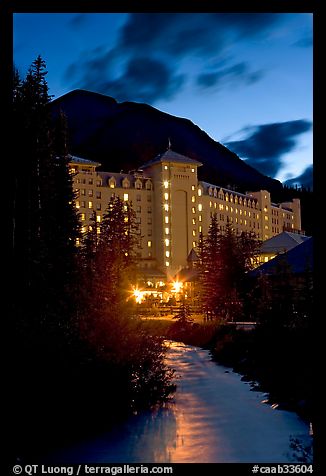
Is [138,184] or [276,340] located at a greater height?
[138,184]

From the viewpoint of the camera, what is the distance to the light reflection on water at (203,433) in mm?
9945

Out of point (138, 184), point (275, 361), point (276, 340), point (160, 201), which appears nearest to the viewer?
point (275, 361)

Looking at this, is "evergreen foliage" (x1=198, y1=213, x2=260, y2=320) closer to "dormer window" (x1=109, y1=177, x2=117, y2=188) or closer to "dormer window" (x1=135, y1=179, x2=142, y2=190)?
"dormer window" (x1=109, y1=177, x2=117, y2=188)

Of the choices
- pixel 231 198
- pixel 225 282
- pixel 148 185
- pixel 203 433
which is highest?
pixel 148 185

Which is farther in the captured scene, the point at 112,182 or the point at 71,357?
the point at 112,182

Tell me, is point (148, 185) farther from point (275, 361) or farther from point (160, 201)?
point (275, 361)

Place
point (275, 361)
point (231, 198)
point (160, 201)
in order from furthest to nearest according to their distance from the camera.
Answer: point (231, 198) → point (160, 201) → point (275, 361)

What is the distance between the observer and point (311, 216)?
4.43 metres

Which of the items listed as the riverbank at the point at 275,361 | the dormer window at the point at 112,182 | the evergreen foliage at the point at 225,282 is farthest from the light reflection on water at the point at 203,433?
the dormer window at the point at 112,182

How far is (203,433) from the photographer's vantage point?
11969mm

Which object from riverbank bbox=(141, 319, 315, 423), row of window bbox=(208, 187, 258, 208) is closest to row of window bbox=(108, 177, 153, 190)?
row of window bbox=(208, 187, 258, 208)

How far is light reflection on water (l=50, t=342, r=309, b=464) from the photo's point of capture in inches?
392

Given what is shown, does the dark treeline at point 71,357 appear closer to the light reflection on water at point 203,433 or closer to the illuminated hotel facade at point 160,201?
the light reflection on water at point 203,433

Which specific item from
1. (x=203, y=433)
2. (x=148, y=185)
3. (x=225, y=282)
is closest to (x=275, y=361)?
(x=203, y=433)
